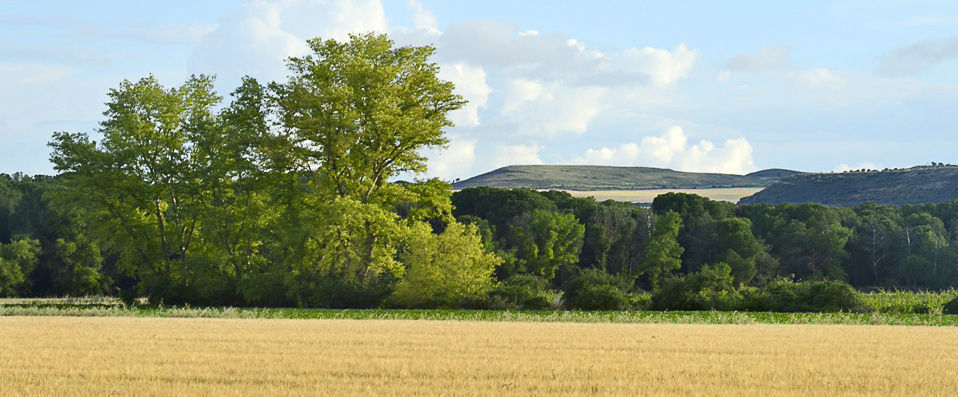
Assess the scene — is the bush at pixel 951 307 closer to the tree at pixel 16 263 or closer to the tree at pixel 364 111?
the tree at pixel 364 111

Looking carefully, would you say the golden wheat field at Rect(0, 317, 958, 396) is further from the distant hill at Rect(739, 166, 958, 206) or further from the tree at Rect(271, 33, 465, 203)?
the distant hill at Rect(739, 166, 958, 206)

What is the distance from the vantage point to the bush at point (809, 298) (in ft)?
142

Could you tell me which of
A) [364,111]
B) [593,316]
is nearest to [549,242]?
[364,111]

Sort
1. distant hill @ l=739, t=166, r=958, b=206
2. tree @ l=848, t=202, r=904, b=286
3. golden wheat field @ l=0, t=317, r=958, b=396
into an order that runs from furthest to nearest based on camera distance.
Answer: distant hill @ l=739, t=166, r=958, b=206, tree @ l=848, t=202, r=904, b=286, golden wheat field @ l=0, t=317, r=958, b=396

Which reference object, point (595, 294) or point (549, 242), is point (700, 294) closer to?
point (595, 294)

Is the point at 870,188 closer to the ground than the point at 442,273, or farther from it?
farther from it

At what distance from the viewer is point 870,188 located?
5876 inches

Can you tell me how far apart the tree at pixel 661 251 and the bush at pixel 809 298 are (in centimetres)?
2698

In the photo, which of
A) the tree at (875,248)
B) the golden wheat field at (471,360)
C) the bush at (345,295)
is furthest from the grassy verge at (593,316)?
the tree at (875,248)

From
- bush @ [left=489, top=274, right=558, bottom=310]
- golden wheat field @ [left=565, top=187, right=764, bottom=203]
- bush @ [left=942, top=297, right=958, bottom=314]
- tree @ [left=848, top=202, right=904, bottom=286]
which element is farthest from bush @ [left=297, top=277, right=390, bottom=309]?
golden wheat field @ [left=565, top=187, right=764, bottom=203]

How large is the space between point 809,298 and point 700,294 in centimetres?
477

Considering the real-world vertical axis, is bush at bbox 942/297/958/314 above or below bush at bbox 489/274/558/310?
below

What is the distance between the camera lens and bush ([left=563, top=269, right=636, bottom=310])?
44562 mm

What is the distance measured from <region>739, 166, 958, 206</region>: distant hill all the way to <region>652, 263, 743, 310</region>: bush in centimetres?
10236
